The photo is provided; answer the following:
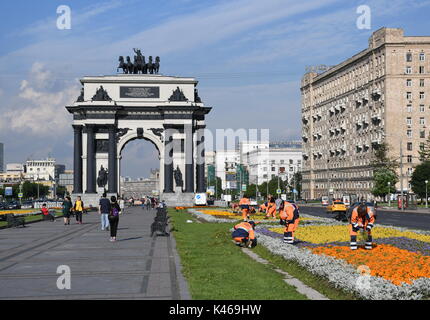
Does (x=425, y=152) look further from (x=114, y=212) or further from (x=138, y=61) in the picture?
(x=114, y=212)

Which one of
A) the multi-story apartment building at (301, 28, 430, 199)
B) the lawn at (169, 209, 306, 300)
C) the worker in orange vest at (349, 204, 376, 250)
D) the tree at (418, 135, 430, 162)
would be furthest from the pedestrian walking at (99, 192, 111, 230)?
the tree at (418, 135, 430, 162)

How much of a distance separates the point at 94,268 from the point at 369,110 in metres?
109

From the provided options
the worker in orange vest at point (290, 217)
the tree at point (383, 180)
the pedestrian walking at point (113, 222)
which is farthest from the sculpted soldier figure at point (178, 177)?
the worker in orange vest at point (290, 217)

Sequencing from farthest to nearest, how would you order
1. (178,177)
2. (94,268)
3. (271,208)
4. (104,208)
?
(178,177), (271,208), (104,208), (94,268)

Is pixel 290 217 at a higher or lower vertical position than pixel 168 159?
lower

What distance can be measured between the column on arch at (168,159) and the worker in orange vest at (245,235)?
6881 cm

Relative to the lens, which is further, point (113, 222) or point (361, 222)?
point (113, 222)

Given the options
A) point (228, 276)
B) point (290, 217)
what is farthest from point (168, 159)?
point (228, 276)

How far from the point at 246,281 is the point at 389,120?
10252 cm

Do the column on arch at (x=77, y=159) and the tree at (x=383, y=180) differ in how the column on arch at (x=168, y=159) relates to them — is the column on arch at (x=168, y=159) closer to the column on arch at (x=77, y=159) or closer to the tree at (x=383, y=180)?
the column on arch at (x=77, y=159)

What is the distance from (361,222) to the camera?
22.0 metres

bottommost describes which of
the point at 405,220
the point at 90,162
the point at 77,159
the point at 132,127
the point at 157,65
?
the point at 405,220

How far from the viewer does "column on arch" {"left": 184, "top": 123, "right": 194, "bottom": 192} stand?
94.4 meters

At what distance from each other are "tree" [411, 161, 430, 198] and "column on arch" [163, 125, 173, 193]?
119 ft
